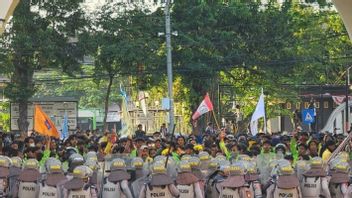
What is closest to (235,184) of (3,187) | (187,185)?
(187,185)

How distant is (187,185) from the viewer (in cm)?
1319

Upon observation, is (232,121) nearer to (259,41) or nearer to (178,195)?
(259,41)

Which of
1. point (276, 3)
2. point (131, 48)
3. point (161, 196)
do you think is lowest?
point (161, 196)

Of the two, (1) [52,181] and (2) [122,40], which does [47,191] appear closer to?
(1) [52,181]

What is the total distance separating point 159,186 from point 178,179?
2.12ft

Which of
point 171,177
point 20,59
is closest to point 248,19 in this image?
point 20,59

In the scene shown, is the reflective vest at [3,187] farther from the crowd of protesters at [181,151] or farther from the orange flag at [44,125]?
the orange flag at [44,125]

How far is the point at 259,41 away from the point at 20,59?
965 centimetres

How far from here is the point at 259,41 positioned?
33.9m

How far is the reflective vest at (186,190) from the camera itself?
1313 cm

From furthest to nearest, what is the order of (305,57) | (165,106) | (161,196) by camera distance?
(305,57), (165,106), (161,196)

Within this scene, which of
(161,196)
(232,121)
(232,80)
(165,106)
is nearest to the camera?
(161,196)

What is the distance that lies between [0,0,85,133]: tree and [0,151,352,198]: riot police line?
1503 cm

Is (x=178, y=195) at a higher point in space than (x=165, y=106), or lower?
lower
